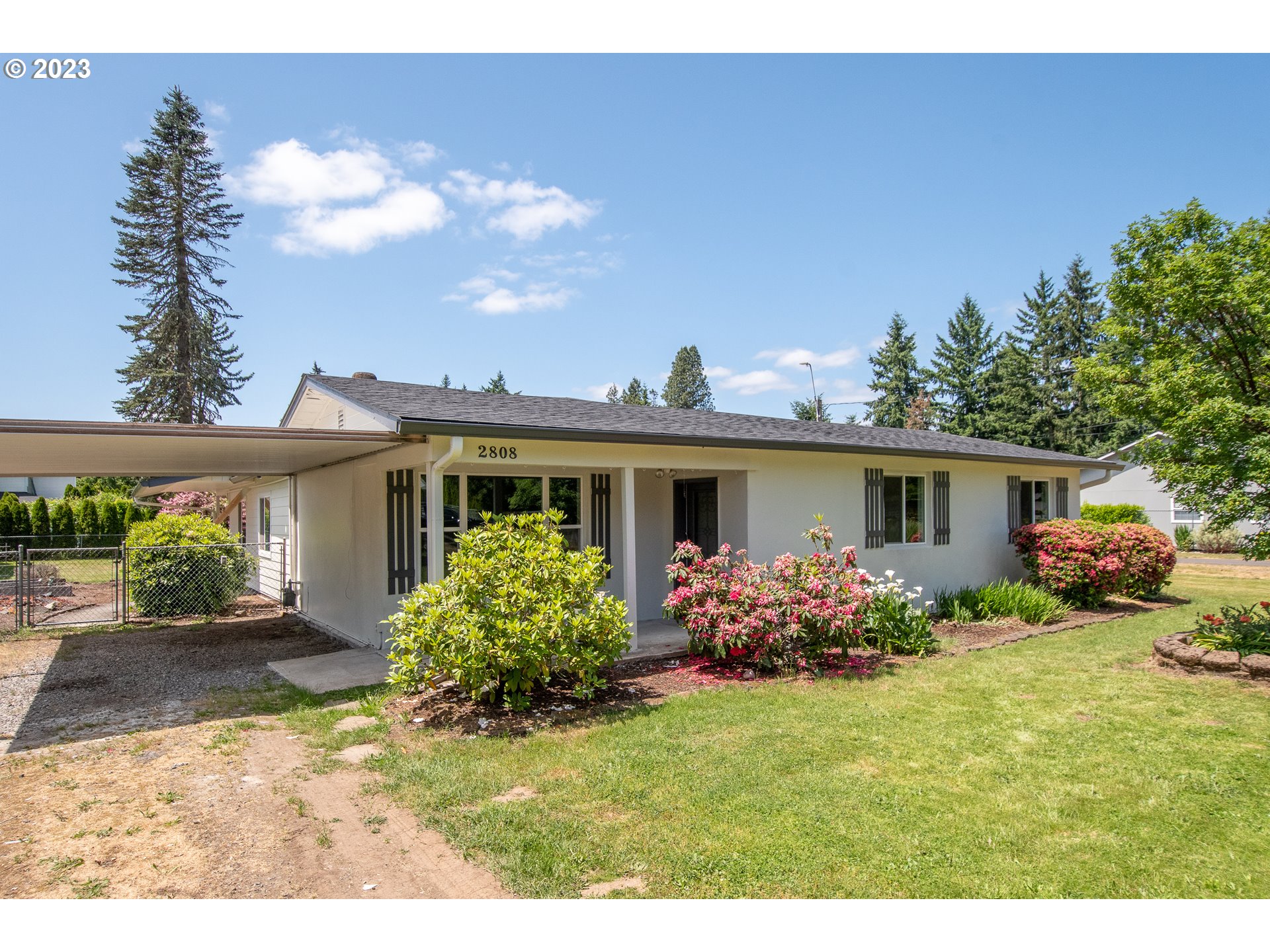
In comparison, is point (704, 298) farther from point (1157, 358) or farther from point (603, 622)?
point (603, 622)

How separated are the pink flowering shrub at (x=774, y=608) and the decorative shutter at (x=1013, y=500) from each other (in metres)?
7.21

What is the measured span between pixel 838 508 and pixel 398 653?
6431 mm

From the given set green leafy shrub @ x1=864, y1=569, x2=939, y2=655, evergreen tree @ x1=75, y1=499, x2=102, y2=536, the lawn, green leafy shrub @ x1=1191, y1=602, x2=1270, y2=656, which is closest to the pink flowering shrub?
the lawn

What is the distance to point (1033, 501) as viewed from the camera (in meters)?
14.3

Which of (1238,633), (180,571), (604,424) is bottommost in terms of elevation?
(1238,633)

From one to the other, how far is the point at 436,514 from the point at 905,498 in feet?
26.1

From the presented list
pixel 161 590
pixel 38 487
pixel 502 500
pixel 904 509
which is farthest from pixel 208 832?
pixel 38 487

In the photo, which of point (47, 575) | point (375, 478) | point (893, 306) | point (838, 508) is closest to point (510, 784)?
point (375, 478)

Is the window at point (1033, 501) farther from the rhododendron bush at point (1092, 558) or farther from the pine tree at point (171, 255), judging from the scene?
the pine tree at point (171, 255)

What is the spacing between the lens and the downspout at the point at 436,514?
6812mm

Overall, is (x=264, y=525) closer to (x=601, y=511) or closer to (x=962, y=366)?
(x=601, y=511)

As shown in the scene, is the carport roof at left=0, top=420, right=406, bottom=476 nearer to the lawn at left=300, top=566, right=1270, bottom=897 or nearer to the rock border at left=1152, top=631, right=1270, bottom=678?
the lawn at left=300, top=566, right=1270, bottom=897

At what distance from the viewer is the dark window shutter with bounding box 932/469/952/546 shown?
38.8 feet

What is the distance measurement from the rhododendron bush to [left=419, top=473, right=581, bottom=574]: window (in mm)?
8176
